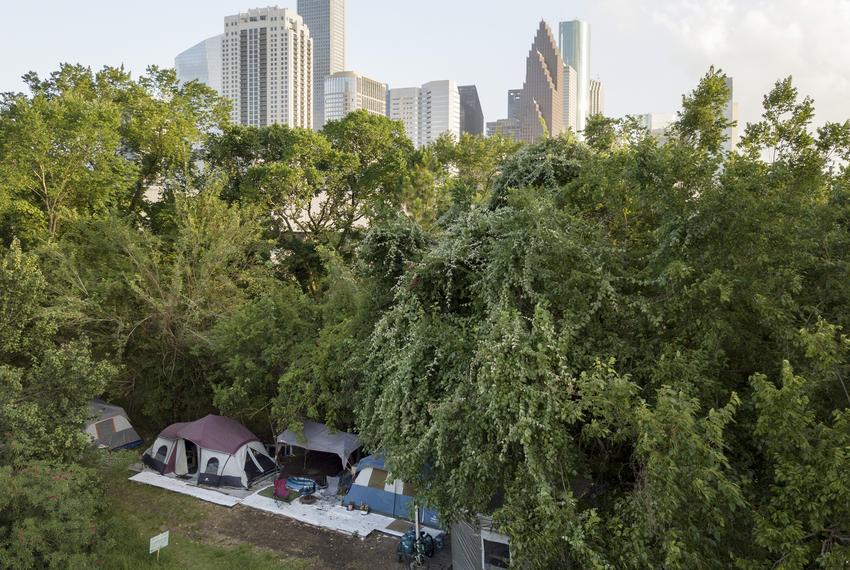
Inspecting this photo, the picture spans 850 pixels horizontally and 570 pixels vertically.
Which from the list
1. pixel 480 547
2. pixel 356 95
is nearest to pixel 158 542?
pixel 480 547

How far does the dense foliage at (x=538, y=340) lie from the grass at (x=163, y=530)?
1199mm

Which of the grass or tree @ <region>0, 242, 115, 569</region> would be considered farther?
the grass

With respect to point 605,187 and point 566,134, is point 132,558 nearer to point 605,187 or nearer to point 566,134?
point 605,187

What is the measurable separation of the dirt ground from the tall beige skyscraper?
523 ft

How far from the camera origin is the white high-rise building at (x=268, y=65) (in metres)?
99.6

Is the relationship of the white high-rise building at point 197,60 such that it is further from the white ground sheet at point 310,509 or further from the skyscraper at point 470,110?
the white ground sheet at point 310,509

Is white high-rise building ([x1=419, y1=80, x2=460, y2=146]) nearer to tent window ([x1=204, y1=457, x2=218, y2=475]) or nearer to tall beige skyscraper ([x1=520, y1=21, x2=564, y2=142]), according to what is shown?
tall beige skyscraper ([x1=520, y1=21, x2=564, y2=142])

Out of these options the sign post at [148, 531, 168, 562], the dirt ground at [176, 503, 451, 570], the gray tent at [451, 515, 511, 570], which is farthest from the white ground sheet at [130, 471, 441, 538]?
the sign post at [148, 531, 168, 562]

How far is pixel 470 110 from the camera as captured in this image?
16775 cm

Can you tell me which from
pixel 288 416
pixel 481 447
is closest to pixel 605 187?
pixel 481 447

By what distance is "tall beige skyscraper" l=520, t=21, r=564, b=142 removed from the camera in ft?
565

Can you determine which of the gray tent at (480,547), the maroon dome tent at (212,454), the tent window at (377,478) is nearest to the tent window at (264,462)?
the maroon dome tent at (212,454)

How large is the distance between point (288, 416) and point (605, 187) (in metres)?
7.55

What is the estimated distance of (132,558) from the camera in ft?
32.1
